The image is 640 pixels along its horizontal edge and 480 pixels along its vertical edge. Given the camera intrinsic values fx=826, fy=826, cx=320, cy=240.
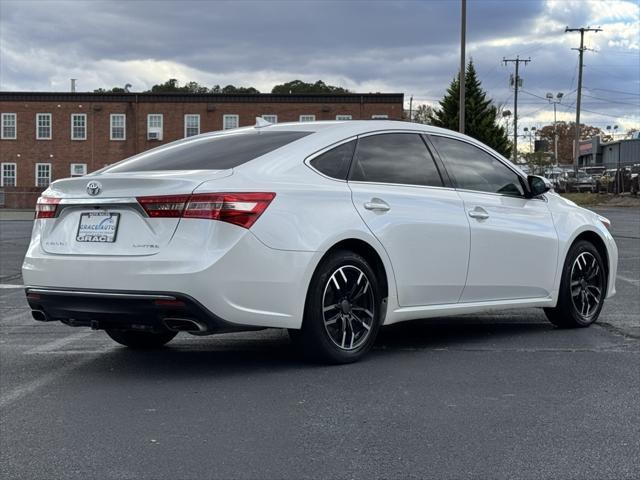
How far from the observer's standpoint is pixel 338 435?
13.4 ft

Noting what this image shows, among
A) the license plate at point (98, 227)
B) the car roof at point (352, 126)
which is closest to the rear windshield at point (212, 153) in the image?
the car roof at point (352, 126)

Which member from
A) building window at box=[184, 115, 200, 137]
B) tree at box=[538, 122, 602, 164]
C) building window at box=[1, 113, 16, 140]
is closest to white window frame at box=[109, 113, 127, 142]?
building window at box=[184, 115, 200, 137]

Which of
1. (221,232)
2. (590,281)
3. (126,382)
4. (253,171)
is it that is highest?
(253,171)

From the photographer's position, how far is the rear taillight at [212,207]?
495 cm

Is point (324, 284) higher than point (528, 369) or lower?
higher

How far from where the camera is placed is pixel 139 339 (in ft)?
20.9

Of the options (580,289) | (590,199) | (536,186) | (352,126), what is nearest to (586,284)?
(580,289)

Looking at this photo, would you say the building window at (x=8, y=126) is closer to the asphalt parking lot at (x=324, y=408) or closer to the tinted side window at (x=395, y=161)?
the asphalt parking lot at (x=324, y=408)

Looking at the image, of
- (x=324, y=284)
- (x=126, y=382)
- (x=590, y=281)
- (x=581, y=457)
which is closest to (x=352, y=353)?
(x=324, y=284)

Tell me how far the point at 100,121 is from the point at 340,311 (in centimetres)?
5273

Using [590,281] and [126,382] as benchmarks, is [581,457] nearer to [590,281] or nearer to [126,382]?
[126,382]

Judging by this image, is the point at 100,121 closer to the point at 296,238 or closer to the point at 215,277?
the point at 296,238

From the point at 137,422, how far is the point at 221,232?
122cm

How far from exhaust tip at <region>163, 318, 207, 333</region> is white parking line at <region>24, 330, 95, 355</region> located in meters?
1.77
